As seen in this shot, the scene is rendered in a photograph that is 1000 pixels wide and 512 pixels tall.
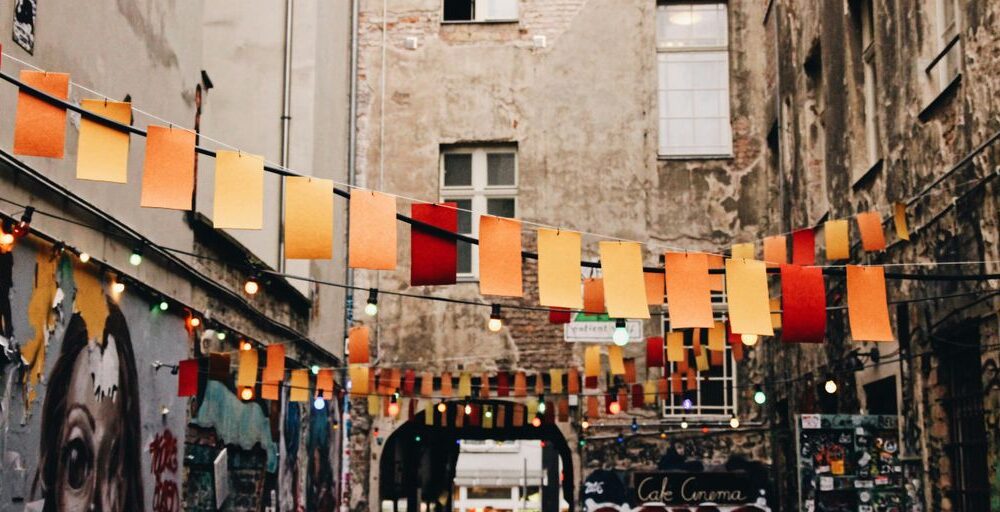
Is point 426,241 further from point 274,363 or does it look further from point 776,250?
point 274,363

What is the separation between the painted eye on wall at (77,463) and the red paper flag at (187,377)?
139 centimetres

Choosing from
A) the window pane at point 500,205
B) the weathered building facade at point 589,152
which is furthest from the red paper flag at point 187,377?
the window pane at point 500,205

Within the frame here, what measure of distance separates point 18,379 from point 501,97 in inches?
407

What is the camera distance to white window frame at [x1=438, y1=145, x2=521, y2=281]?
16.1m

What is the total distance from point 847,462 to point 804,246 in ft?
5.82

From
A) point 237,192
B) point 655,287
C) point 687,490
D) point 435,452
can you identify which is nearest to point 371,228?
point 237,192

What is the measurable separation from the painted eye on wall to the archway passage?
23.7ft

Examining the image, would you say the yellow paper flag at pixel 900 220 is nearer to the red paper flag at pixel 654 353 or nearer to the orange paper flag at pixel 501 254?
the orange paper flag at pixel 501 254

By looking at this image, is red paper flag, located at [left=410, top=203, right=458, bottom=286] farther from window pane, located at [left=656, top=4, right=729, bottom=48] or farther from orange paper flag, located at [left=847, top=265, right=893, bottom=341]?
window pane, located at [left=656, top=4, right=729, bottom=48]

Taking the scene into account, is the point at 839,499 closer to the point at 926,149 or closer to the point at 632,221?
the point at 926,149

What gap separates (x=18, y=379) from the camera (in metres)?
6.61

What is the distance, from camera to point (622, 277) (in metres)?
6.67

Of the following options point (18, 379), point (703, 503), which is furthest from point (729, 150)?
point (18, 379)

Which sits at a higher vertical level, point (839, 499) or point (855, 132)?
point (855, 132)
